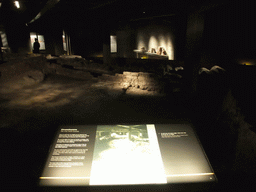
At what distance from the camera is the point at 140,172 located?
61.8 inches

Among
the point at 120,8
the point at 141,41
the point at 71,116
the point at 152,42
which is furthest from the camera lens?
the point at 141,41

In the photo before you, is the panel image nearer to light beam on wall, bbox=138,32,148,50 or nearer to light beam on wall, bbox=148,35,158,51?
light beam on wall, bbox=148,35,158,51

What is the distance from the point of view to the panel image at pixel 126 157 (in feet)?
5.00

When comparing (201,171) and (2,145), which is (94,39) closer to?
(2,145)

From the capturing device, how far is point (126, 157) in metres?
1.68

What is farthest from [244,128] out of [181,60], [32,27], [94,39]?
[32,27]

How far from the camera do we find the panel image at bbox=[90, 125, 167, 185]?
1524mm

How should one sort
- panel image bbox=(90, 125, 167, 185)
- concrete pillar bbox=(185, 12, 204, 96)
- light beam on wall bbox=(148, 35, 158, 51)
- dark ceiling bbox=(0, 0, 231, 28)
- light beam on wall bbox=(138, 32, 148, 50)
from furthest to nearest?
light beam on wall bbox=(138, 32, 148, 50), light beam on wall bbox=(148, 35, 158, 51), dark ceiling bbox=(0, 0, 231, 28), concrete pillar bbox=(185, 12, 204, 96), panel image bbox=(90, 125, 167, 185)

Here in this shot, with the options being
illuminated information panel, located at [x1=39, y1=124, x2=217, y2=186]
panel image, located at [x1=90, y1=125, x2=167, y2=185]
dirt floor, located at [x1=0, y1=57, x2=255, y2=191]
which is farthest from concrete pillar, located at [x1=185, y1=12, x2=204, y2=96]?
panel image, located at [x1=90, y1=125, x2=167, y2=185]

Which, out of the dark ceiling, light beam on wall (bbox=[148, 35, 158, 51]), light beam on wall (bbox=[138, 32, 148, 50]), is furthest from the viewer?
light beam on wall (bbox=[138, 32, 148, 50])

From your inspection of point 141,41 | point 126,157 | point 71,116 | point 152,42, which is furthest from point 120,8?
point 126,157

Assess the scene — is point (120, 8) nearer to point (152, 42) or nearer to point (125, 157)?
point (152, 42)

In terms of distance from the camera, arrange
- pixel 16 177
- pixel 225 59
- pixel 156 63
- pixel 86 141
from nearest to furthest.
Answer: pixel 86 141 → pixel 16 177 → pixel 225 59 → pixel 156 63

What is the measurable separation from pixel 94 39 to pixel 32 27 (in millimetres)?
5695
